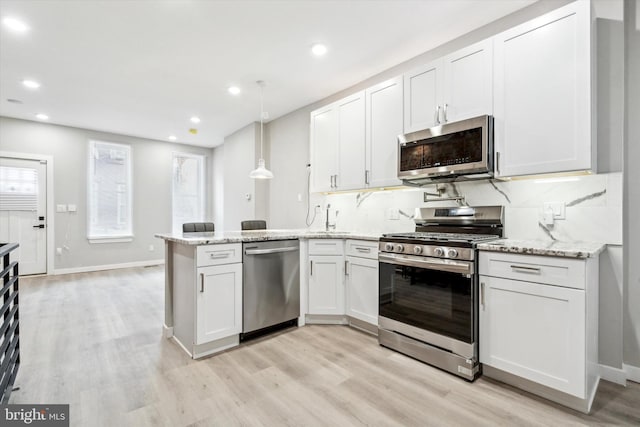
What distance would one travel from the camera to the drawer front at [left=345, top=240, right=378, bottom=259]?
277 centimetres

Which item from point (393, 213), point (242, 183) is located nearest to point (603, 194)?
point (393, 213)

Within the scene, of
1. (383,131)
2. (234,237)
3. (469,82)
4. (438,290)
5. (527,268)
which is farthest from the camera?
(383,131)

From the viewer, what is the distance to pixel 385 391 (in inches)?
75.8

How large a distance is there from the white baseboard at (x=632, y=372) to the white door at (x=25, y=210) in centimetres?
748

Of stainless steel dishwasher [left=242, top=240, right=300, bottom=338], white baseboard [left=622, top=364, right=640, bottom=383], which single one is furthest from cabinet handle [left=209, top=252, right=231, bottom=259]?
white baseboard [left=622, top=364, right=640, bottom=383]

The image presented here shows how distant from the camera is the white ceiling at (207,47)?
2.45m

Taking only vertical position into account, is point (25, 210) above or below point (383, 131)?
below

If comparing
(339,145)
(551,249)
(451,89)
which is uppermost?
(451,89)

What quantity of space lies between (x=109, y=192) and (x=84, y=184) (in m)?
0.42

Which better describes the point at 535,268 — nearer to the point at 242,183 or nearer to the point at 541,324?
the point at 541,324

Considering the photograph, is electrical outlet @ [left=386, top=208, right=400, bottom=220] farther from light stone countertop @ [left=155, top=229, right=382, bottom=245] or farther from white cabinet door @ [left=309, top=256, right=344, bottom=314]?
white cabinet door @ [left=309, top=256, right=344, bottom=314]

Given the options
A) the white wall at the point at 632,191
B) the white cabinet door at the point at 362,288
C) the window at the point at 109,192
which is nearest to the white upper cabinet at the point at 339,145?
the white cabinet door at the point at 362,288

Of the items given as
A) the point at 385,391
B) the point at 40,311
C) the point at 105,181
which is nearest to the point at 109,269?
the point at 105,181

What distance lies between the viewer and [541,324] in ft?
5.90
